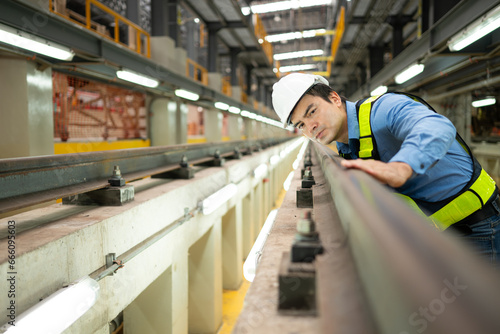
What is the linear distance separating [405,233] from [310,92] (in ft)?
4.59

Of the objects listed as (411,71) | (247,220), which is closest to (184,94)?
(247,220)

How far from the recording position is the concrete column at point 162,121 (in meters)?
10.6

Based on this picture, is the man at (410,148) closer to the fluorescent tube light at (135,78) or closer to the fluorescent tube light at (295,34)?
the fluorescent tube light at (135,78)

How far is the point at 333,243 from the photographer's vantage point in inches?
50.7

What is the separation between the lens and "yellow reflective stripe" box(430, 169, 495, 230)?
1688 mm

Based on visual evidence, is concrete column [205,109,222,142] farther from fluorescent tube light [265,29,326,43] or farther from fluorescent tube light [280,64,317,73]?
fluorescent tube light [280,64,317,73]

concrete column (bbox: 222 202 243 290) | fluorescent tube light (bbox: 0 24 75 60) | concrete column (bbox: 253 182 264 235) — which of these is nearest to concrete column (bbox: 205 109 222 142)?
concrete column (bbox: 253 182 264 235)

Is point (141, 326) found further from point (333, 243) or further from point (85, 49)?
point (85, 49)

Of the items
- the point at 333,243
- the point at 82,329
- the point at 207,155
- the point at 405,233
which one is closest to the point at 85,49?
the point at 207,155

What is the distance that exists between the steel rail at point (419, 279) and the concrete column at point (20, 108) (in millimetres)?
5633

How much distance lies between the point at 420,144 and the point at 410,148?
40 mm

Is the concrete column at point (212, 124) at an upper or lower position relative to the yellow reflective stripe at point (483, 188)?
upper

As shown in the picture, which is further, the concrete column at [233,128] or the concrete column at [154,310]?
the concrete column at [233,128]

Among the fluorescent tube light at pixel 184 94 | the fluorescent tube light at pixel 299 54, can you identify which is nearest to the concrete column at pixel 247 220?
the fluorescent tube light at pixel 184 94
